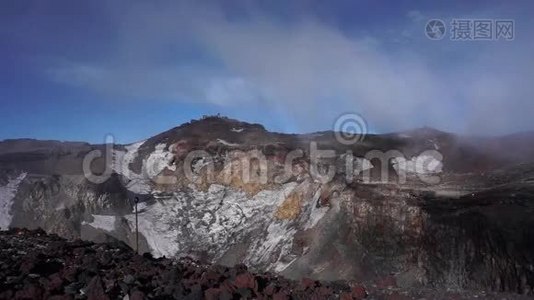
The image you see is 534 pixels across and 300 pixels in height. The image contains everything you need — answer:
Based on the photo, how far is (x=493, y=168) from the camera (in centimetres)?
2419

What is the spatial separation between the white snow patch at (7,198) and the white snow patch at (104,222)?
4115mm

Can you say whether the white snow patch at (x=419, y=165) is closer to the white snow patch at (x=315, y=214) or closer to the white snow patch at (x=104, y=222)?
the white snow patch at (x=315, y=214)

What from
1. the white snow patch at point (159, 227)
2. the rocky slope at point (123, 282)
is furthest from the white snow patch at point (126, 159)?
the rocky slope at point (123, 282)

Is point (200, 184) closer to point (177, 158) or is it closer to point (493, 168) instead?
→ point (177, 158)

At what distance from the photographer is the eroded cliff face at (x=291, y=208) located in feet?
53.7

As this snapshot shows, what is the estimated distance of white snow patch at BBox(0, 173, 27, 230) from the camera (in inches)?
1005

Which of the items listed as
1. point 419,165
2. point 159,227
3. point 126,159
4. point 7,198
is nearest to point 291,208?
point 159,227

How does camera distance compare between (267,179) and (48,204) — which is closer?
(267,179)

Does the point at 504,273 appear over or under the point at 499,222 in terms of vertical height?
under

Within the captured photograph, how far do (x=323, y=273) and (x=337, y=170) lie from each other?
7.38 m

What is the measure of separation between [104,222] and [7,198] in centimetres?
584

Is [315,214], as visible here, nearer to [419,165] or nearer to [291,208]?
[291,208]

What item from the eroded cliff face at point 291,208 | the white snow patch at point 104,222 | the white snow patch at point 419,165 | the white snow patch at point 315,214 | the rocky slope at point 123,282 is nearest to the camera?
the rocky slope at point 123,282

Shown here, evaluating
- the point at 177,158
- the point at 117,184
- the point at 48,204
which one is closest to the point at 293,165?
the point at 177,158
